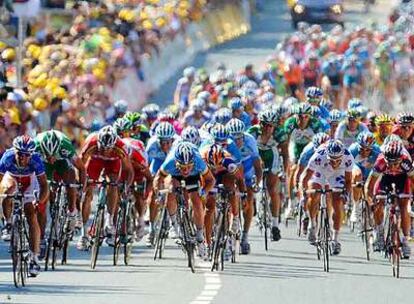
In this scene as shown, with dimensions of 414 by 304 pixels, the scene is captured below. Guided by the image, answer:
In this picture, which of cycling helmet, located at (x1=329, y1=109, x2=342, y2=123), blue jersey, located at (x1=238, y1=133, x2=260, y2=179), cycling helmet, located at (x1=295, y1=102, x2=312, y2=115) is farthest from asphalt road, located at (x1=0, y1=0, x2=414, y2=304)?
cycling helmet, located at (x1=329, y1=109, x2=342, y2=123)

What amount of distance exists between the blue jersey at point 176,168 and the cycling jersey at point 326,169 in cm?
194

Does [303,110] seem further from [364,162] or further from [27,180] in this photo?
[27,180]

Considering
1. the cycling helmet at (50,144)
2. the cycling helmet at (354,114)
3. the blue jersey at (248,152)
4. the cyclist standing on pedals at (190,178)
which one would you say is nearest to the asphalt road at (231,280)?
the cyclist standing on pedals at (190,178)

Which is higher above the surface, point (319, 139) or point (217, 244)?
point (319, 139)

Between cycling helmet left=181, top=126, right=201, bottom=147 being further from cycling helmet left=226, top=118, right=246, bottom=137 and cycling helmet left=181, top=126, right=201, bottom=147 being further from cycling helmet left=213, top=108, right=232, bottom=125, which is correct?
cycling helmet left=213, top=108, right=232, bottom=125

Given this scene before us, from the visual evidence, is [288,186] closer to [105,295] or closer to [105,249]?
[105,249]

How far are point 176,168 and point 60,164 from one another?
4.27 feet

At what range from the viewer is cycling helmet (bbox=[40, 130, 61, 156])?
22.2 meters

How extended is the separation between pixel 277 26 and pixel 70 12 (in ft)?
85.9

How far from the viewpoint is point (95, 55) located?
127ft

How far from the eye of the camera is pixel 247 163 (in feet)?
82.2

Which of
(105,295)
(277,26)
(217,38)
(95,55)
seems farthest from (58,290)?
(277,26)

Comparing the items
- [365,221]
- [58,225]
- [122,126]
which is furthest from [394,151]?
[122,126]

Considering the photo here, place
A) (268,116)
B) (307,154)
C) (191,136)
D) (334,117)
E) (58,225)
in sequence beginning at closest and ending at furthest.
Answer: (58,225), (191,136), (307,154), (268,116), (334,117)
